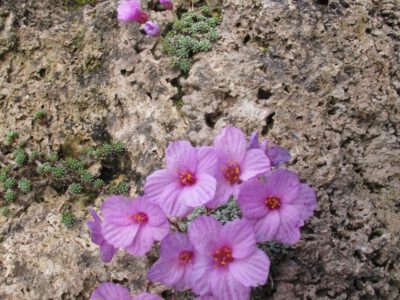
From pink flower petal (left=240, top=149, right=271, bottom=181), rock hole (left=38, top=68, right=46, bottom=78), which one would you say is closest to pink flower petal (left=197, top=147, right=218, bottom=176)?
pink flower petal (left=240, top=149, right=271, bottom=181)

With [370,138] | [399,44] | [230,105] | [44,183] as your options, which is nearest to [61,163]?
[44,183]

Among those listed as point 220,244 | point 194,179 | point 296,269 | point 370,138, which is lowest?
point 296,269

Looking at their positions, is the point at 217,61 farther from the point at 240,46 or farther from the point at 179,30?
the point at 179,30

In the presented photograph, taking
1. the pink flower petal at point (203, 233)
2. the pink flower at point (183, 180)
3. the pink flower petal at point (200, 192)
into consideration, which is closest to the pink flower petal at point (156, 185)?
the pink flower at point (183, 180)

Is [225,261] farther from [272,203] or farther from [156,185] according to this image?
[156,185]

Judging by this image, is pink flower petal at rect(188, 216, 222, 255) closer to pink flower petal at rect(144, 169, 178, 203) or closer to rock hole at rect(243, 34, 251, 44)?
pink flower petal at rect(144, 169, 178, 203)

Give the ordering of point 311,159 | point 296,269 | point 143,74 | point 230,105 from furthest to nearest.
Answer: point 143,74
point 230,105
point 311,159
point 296,269

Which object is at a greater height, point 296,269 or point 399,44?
point 399,44
